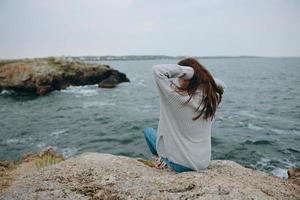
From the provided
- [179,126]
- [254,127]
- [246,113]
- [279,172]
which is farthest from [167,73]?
[246,113]

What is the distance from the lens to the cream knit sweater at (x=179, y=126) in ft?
16.0

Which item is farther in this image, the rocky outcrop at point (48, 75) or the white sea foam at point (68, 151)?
the rocky outcrop at point (48, 75)

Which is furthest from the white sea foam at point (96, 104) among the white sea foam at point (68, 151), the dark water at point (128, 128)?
the white sea foam at point (68, 151)

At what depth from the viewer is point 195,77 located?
16.3 ft

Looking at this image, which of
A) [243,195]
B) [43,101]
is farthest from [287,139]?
[43,101]

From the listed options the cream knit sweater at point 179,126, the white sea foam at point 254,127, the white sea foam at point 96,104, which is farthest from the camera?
the white sea foam at point 96,104

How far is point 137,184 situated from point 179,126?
1.17m

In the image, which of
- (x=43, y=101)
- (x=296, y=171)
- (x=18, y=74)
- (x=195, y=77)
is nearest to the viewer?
(x=195, y=77)

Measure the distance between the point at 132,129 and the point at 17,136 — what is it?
6913 mm

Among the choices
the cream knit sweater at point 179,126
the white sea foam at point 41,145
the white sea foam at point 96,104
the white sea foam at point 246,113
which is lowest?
the white sea foam at point 96,104

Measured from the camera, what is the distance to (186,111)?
16.5ft

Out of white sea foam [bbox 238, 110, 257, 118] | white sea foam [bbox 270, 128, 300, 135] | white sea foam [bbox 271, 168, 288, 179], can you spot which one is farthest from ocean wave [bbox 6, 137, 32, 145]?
Result: white sea foam [bbox 238, 110, 257, 118]

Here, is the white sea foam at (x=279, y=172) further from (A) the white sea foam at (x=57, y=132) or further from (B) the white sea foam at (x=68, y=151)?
(A) the white sea foam at (x=57, y=132)

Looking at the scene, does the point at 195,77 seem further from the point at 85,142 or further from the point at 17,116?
the point at 17,116
